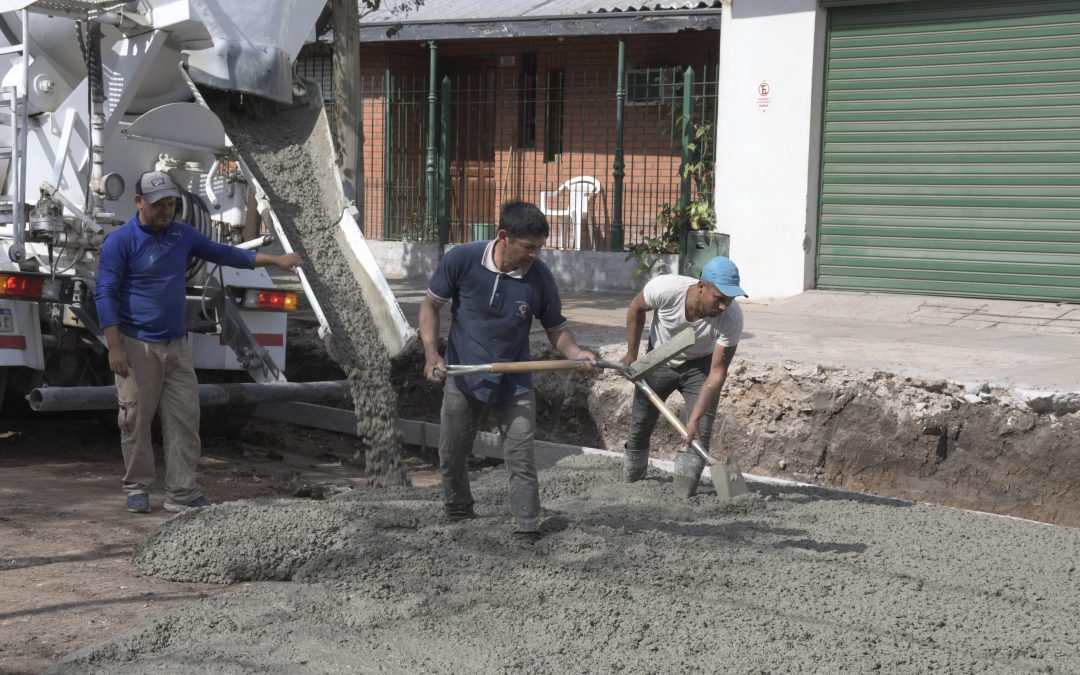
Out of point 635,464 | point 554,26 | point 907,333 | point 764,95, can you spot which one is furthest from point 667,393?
point 554,26

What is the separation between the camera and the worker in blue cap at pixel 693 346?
19.3 ft

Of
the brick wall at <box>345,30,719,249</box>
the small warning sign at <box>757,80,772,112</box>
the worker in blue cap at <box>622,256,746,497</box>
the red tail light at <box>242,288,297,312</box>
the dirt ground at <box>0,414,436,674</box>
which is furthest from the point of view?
the brick wall at <box>345,30,719,249</box>

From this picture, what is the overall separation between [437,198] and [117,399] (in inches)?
338

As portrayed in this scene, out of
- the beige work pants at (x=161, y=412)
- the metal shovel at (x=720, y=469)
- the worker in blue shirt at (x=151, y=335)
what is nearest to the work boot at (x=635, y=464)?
the metal shovel at (x=720, y=469)

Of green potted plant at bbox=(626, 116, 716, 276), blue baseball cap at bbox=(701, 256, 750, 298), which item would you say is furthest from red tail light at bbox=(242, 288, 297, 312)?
green potted plant at bbox=(626, 116, 716, 276)

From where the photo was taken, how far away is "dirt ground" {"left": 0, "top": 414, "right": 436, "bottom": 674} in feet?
14.6

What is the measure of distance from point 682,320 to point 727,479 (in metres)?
0.89

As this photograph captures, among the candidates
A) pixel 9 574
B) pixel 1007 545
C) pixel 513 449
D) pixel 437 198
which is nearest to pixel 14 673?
pixel 9 574

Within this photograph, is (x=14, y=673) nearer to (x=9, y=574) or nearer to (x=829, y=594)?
(x=9, y=574)

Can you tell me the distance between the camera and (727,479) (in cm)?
602

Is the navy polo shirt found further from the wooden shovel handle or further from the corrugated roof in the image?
the corrugated roof

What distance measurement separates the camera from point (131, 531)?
19.1 feet

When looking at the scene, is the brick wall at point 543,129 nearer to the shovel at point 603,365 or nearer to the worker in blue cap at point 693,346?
the worker in blue cap at point 693,346

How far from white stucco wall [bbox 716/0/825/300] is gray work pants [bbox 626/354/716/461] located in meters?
5.18
